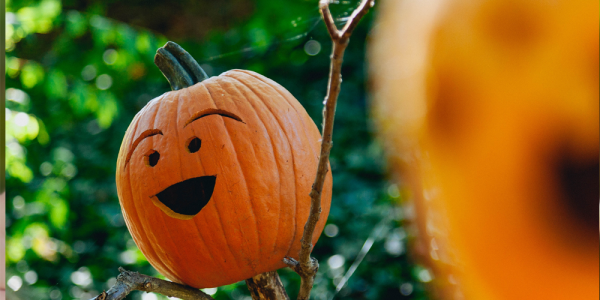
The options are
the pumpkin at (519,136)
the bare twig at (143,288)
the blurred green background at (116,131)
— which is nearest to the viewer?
the pumpkin at (519,136)

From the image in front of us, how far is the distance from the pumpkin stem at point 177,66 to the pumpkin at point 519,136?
0.27m

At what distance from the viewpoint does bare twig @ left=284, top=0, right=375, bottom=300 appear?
23cm

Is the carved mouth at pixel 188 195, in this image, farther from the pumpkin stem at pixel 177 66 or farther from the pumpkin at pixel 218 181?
the pumpkin stem at pixel 177 66

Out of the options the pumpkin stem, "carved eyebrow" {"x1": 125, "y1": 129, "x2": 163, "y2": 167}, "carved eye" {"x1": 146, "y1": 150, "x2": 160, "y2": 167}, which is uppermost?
the pumpkin stem

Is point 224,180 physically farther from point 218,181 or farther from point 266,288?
point 266,288

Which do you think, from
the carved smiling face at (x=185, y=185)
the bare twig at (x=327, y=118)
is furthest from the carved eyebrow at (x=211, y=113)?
the bare twig at (x=327, y=118)

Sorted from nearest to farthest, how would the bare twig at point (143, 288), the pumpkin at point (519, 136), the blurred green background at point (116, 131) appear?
the pumpkin at point (519, 136) < the bare twig at point (143, 288) < the blurred green background at point (116, 131)

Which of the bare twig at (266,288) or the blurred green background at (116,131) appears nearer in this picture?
the bare twig at (266,288)

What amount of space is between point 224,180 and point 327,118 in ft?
0.47

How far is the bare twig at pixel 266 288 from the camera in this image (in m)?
0.41

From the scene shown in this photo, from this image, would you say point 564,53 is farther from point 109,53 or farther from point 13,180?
point 13,180

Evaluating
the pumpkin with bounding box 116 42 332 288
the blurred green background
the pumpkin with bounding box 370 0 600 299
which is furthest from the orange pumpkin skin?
the blurred green background

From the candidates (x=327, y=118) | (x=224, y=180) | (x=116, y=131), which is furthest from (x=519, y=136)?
(x=116, y=131)

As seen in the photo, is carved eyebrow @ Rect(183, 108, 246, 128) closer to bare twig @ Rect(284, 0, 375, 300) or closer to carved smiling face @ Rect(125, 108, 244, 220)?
carved smiling face @ Rect(125, 108, 244, 220)
